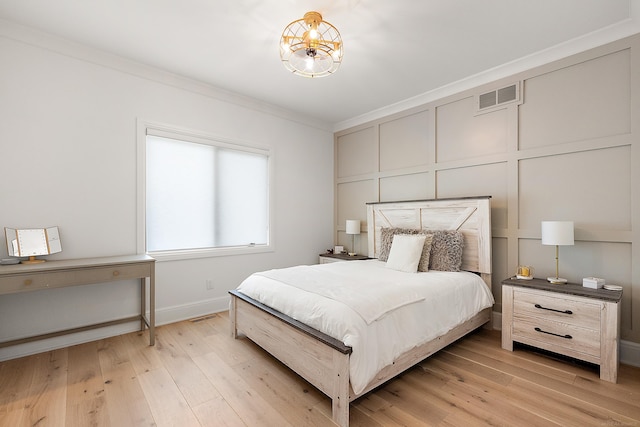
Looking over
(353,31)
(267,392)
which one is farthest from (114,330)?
(353,31)

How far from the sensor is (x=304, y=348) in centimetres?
205

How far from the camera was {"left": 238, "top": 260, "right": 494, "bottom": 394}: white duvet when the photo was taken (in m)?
1.85

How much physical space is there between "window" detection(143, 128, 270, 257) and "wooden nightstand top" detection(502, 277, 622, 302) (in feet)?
10.1

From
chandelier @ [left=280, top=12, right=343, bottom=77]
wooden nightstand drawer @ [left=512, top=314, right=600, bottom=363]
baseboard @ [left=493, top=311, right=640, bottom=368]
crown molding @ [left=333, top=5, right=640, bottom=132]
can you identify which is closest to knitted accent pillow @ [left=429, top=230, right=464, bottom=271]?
wooden nightstand drawer @ [left=512, top=314, right=600, bottom=363]

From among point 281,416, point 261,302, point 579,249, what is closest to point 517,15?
point 579,249

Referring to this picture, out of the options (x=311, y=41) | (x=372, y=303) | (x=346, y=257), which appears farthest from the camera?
(x=346, y=257)

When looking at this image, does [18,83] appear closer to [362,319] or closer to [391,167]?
[362,319]

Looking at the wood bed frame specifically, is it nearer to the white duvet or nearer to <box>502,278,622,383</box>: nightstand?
the white duvet

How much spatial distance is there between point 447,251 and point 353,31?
93.2 inches

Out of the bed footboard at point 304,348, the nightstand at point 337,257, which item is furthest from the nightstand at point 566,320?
the nightstand at point 337,257

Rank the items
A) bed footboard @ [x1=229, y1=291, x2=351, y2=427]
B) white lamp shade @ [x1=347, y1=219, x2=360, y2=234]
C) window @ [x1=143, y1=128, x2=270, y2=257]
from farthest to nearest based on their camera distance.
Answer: white lamp shade @ [x1=347, y1=219, x2=360, y2=234], window @ [x1=143, y1=128, x2=270, y2=257], bed footboard @ [x1=229, y1=291, x2=351, y2=427]

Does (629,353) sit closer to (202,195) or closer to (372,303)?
(372,303)

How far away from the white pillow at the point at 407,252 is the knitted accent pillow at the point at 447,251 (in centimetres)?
18

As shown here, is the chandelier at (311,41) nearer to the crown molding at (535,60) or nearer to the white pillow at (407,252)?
the crown molding at (535,60)
